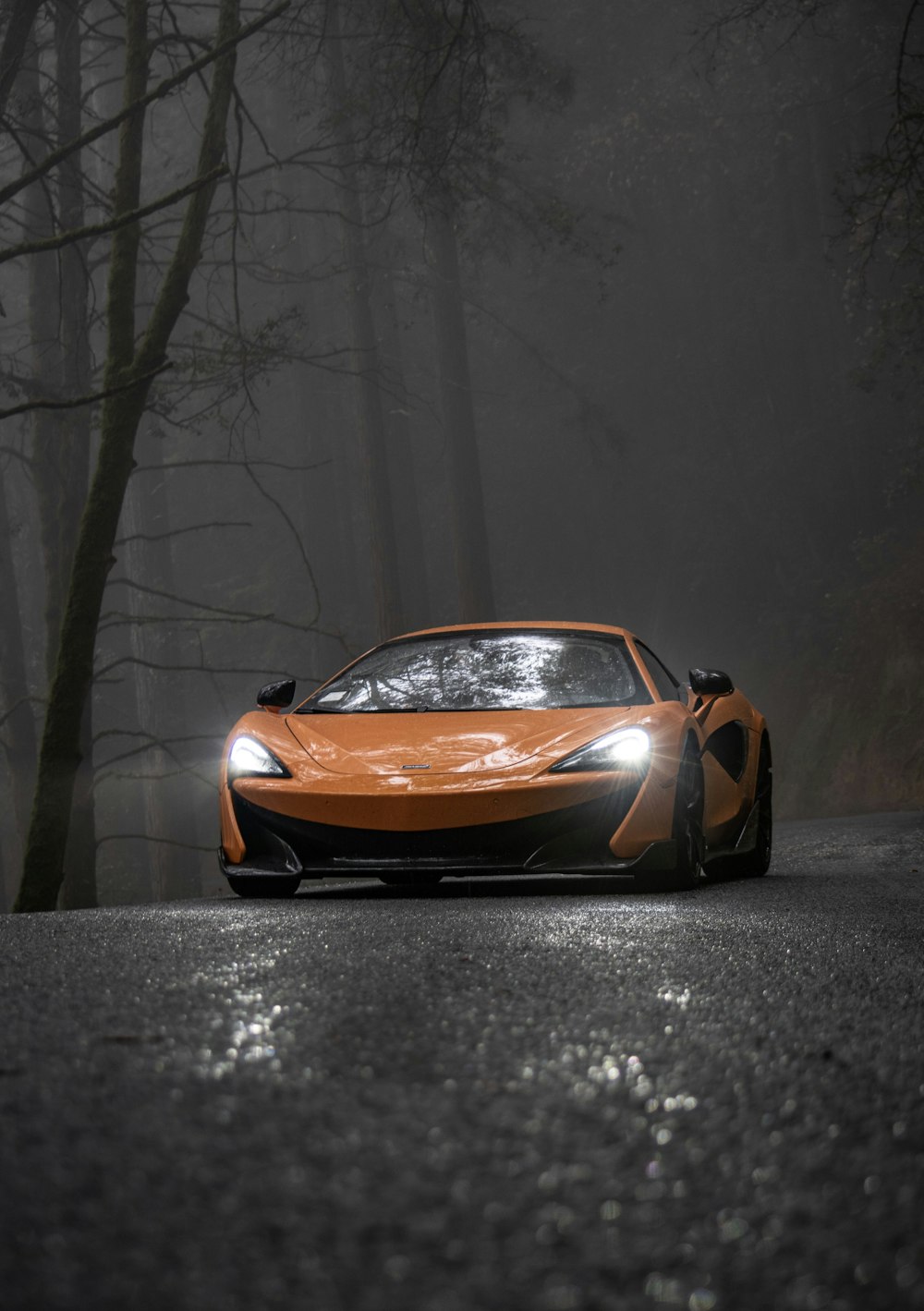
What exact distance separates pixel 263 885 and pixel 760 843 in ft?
10.9

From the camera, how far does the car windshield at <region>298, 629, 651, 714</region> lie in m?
8.11

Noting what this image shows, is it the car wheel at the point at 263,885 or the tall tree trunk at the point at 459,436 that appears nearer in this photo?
the car wheel at the point at 263,885

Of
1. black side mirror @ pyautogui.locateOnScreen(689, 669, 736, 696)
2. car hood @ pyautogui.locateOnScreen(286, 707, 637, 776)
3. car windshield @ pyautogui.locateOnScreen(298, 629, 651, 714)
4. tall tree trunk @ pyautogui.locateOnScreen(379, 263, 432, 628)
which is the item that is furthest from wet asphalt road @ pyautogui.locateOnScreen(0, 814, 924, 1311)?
tall tree trunk @ pyautogui.locateOnScreen(379, 263, 432, 628)

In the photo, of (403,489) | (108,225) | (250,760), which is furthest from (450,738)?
(403,489)

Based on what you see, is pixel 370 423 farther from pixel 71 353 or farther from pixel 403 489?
pixel 71 353

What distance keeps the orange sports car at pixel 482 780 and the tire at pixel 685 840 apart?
1cm

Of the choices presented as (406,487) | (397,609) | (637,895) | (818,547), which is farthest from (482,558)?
(637,895)

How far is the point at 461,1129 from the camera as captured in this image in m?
2.20

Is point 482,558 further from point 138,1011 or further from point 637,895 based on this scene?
point 138,1011

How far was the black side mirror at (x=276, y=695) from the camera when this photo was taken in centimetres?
823

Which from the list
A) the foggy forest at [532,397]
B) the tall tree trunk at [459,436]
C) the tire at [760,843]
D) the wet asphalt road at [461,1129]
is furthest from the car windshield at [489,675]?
the tall tree trunk at [459,436]

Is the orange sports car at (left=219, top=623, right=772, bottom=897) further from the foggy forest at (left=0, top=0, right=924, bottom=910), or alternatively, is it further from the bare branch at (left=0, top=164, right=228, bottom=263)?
the foggy forest at (left=0, top=0, right=924, bottom=910)

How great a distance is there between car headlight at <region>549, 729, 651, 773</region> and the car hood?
6 centimetres

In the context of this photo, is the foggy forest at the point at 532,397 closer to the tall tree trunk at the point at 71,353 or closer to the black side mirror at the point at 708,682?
the tall tree trunk at the point at 71,353
